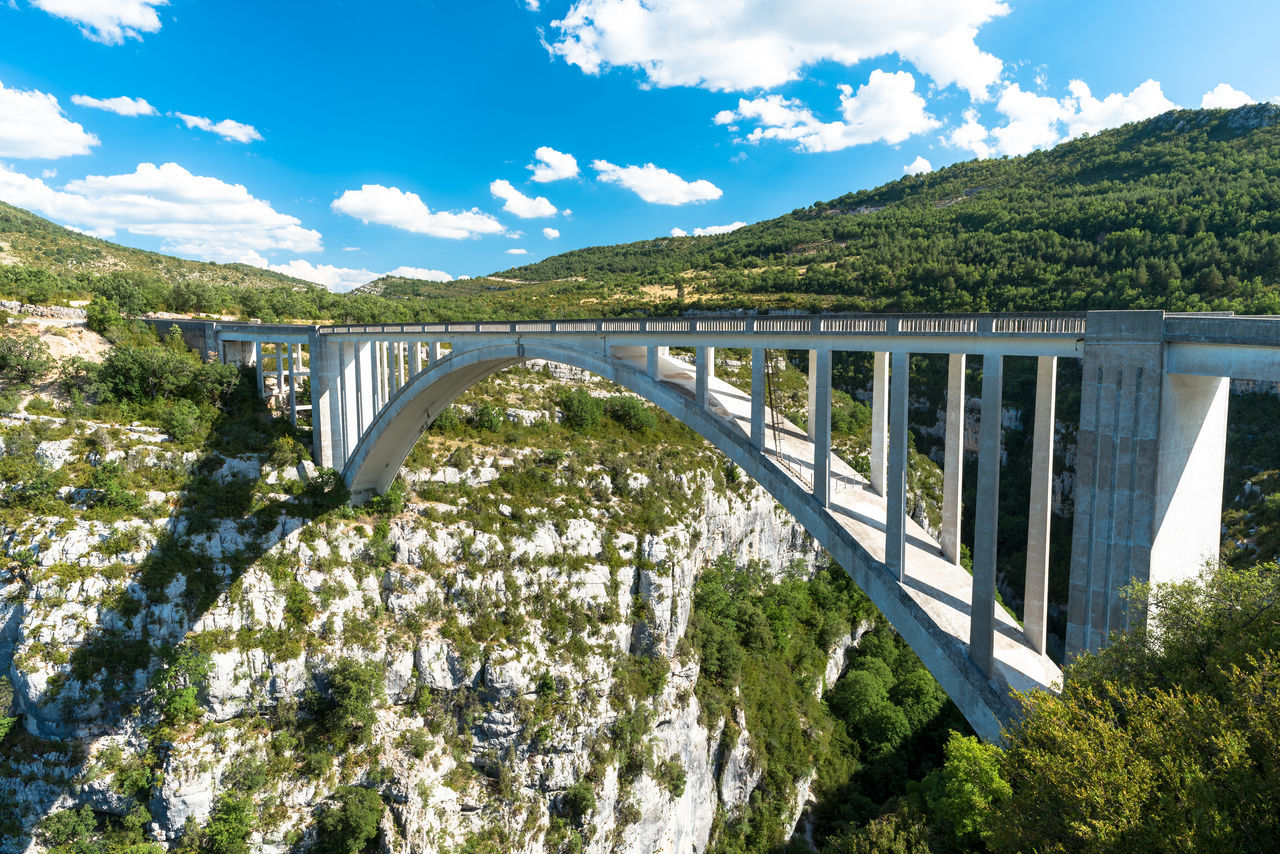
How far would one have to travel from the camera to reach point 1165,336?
771 cm

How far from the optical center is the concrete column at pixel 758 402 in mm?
13133

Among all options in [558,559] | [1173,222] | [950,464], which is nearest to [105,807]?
[558,559]

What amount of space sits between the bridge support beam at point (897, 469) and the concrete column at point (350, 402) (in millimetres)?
21186

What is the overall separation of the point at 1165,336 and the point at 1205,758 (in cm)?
482

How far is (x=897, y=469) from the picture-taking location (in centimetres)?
1023

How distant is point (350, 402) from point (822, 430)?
2026cm

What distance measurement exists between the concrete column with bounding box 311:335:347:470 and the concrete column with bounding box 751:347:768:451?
60.9ft

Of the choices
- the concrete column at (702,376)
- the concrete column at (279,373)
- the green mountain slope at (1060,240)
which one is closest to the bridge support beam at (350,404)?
the concrete column at (279,373)

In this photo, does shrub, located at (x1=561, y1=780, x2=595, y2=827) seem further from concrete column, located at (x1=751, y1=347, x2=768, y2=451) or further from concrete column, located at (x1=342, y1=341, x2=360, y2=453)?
concrete column, located at (x1=751, y1=347, x2=768, y2=451)

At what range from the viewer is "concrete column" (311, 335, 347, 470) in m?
24.8

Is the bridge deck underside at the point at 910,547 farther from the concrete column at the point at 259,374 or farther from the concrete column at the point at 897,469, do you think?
the concrete column at the point at 259,374

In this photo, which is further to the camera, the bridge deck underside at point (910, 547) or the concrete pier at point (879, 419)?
the concrete pier at point (879, 419)

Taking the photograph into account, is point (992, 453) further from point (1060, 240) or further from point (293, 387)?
point (1060, 240)

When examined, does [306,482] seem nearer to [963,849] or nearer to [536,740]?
[536,740]
